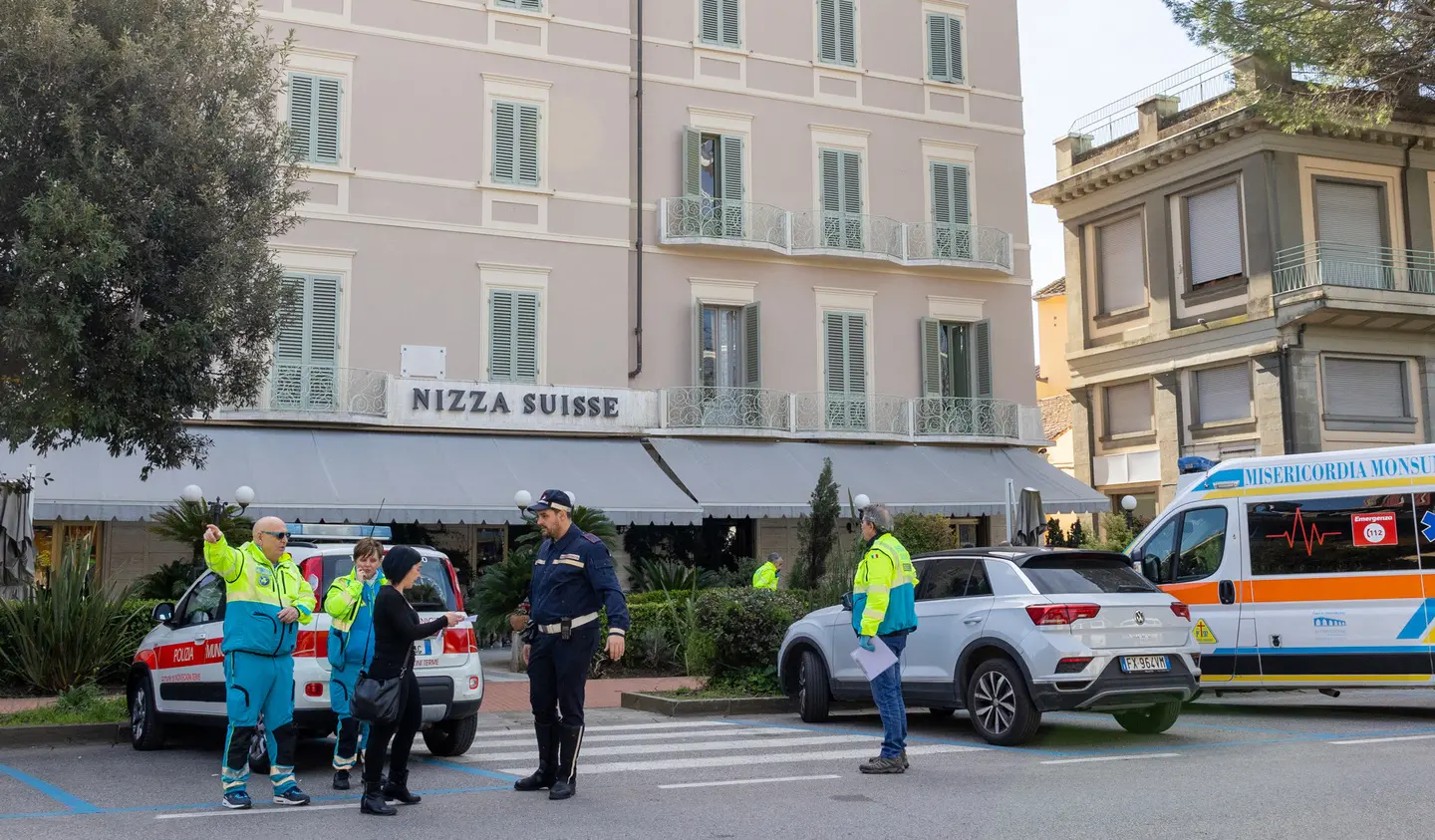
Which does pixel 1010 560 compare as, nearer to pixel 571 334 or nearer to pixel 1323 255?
pixel 571 334

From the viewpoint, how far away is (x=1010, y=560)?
10891mm

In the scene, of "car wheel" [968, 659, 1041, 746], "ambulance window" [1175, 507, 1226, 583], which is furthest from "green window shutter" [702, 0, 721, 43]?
"car wheel" [968, 659, 1041, 746]

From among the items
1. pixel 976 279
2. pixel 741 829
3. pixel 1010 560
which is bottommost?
pixel 741 829

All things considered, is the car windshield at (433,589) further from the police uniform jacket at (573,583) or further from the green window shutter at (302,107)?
the green window shutter at (302,107)

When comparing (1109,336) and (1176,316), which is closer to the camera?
(1176,316)

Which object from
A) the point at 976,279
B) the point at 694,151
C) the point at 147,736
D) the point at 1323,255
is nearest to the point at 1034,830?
the point at 147,736

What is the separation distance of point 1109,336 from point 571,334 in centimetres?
1486

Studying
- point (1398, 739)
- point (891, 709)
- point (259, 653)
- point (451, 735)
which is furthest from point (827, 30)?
point (259, 653)

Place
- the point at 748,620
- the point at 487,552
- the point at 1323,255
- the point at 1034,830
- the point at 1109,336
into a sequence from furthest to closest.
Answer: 1. the point at 1109,336
2. the point at 1323,255
3. the point at 487,552
4. the point at 748,620
5. the point at 1034,830

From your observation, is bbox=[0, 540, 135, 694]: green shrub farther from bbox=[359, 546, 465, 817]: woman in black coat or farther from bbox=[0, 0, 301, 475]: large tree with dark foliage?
bbox=[359, 546, 465, 817]: woman in black coat

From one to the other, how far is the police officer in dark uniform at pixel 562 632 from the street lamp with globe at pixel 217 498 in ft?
35.8

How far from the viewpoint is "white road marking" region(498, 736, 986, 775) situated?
9555 mm

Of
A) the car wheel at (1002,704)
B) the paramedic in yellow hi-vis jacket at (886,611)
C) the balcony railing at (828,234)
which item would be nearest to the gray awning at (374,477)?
the balcony railing at (828,234)

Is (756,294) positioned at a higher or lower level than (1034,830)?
higher
